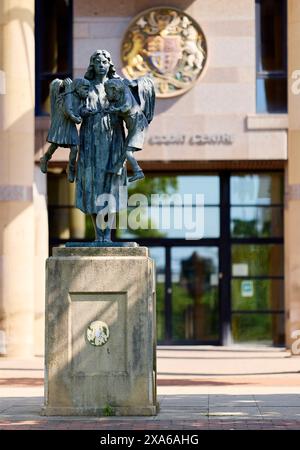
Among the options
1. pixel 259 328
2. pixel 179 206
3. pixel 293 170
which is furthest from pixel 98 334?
pixel 259 328

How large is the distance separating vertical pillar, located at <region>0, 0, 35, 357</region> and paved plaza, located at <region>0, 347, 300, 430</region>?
1.18 m

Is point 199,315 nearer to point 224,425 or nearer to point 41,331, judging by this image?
point 41,331

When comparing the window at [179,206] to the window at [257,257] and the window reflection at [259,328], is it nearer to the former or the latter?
the window at [257,257]

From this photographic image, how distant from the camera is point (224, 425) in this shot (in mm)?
11672

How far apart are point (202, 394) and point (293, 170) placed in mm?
10443

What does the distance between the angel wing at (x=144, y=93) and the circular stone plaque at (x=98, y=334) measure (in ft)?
8.60

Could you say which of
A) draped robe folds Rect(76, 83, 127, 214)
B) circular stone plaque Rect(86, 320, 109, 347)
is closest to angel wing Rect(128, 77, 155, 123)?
draped robe folds Rect(76, 83, 127, 214)

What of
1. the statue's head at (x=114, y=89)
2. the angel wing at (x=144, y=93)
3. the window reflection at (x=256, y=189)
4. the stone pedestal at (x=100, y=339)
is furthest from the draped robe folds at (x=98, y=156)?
the window reflection at (x=256, y=189)

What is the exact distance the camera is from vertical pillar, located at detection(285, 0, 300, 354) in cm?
2481

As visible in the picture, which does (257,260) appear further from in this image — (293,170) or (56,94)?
(56,94)

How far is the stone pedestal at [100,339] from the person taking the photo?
1269 centimetres

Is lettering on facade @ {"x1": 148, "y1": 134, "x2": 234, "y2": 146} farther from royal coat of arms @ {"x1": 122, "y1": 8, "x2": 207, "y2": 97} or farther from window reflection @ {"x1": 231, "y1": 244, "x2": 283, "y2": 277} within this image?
window reflection @ {"x1": 231, "y1": 244, "x2": 283, "y2": 277}
